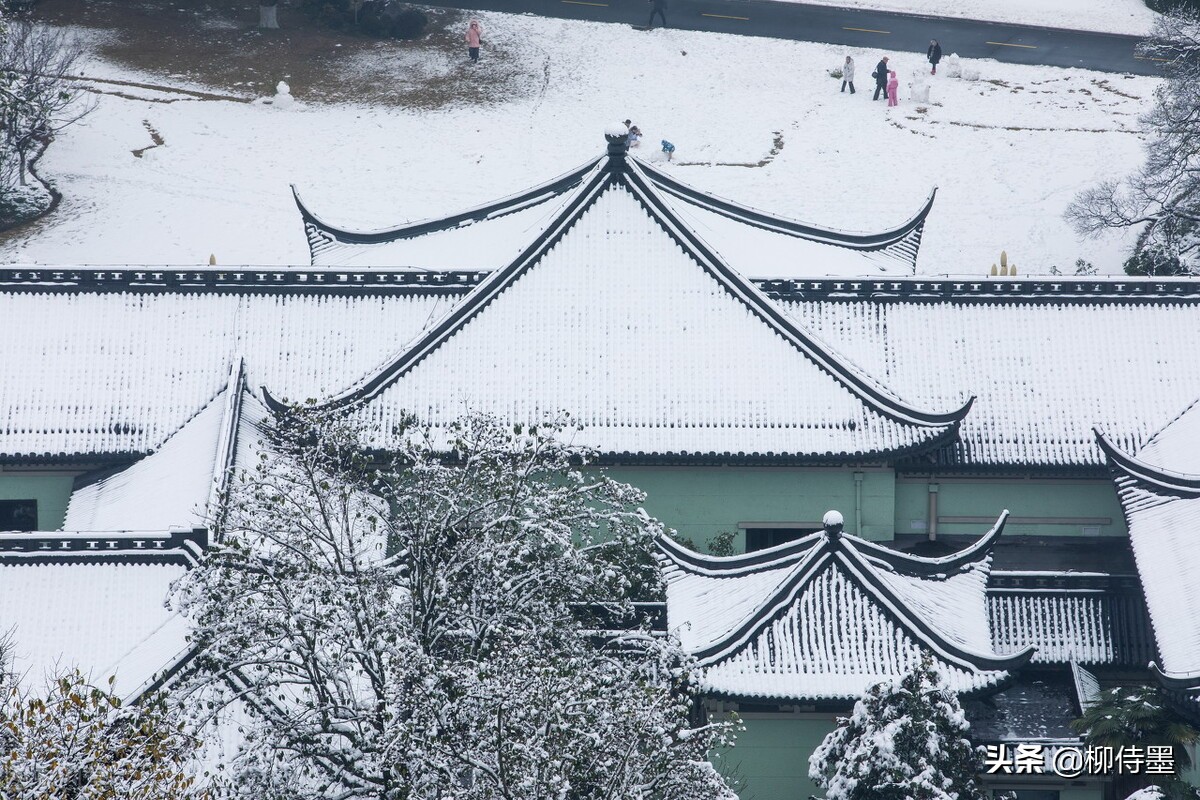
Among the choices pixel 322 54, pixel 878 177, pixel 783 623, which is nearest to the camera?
pixel 783 623

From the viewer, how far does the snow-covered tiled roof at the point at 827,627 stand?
2458 cm

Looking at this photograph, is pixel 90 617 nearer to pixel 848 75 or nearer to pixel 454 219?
pixel 454 219

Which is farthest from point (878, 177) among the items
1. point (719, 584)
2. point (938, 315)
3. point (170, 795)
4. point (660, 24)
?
point (170, 795)

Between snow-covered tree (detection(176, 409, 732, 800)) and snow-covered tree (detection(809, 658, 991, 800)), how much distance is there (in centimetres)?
200

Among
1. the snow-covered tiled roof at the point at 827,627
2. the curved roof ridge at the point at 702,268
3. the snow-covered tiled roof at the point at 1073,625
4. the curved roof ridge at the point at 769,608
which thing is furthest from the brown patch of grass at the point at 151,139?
the snow-covered tiled roof at the point at 1073,625

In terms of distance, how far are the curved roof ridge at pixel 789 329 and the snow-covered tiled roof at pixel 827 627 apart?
3.76 metres

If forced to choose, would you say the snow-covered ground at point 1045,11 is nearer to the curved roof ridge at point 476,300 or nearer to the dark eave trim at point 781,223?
the dark eave trim at point 781,223

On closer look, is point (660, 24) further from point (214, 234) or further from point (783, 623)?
point (783, 623)

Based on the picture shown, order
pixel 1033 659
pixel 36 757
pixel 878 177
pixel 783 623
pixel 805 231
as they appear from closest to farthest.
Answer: pixel 36 757 < pixel 783 623 < pixel 1033 659 < pixel 805 231 < pixel 878 177

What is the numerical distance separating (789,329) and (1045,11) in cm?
4265

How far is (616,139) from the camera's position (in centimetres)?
3188

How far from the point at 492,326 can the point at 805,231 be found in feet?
27.2

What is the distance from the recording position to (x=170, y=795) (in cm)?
1742

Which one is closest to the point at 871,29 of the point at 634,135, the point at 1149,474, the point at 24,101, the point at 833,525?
the point at 634,135
